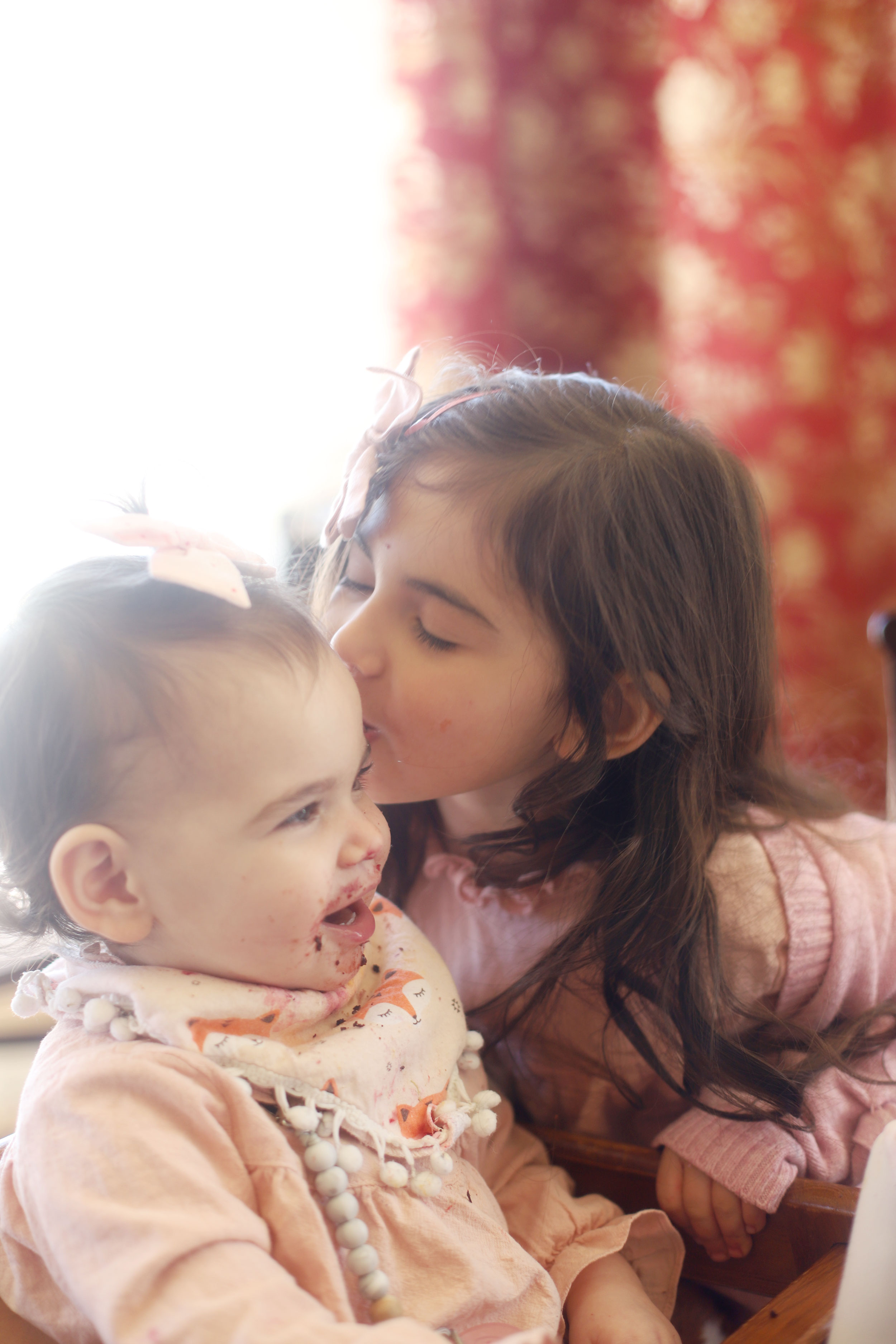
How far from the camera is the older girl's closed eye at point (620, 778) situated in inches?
33.1

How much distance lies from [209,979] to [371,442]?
0.49 m

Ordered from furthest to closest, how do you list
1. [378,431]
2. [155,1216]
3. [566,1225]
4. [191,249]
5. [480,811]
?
1. [191,249]
2. [480,811]
3. [378,431]
4. [566,1225]
5. [155,1216]

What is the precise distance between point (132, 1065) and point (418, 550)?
1.46 feet

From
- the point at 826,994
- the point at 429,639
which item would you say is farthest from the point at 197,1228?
the point at 826,994

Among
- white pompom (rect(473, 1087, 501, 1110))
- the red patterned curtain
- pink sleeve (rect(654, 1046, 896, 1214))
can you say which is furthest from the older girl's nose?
the red patterned curtain

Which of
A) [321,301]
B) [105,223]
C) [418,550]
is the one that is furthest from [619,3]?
[418,550]

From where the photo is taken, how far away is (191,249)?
1723 millimetres

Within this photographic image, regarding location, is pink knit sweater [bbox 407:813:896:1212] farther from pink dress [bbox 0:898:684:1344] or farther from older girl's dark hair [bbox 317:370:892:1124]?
pink dress [bbox 0:898:684:1344]

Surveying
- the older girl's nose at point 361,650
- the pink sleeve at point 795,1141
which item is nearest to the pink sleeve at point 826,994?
the pink sleeve at point 795,1141

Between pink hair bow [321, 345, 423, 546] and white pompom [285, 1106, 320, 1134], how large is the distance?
48 cm

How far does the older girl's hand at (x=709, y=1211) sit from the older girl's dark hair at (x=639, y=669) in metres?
0.06

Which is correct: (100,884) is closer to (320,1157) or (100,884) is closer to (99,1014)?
(99,1014)

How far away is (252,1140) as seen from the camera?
1.97 ft

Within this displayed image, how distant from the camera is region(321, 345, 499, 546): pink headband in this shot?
2.93 ft
